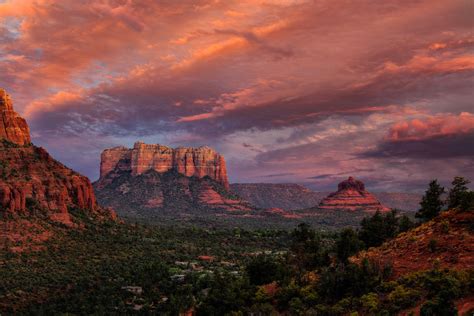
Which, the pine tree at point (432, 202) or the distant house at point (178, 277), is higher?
the pine tree at point (432, 202)

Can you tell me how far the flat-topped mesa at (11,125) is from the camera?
121 meters

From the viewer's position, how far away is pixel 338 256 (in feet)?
171

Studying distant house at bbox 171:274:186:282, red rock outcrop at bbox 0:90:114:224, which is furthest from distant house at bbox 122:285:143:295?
red rock outcrop at bbox 0:90:114:224

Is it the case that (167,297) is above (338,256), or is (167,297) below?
below

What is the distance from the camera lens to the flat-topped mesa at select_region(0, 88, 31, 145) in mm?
121188

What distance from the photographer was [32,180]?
352 ft

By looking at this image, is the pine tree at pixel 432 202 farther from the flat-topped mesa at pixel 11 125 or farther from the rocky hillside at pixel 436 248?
the flat-topped mesa at pixel 11 125

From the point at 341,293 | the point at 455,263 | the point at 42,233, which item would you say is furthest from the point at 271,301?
the point at 42,233

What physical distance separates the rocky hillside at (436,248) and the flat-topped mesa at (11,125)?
11196cm

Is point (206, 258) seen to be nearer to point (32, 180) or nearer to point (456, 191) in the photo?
point (32, 180)

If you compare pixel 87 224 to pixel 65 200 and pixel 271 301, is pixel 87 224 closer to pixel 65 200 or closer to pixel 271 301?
pixel 65 200

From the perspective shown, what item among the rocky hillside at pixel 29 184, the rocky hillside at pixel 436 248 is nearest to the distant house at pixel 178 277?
the rocky hillside at pixel 29 184

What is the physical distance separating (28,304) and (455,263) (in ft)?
193

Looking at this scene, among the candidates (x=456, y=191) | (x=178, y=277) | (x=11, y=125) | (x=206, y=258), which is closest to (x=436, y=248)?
(x=456, y=191)
